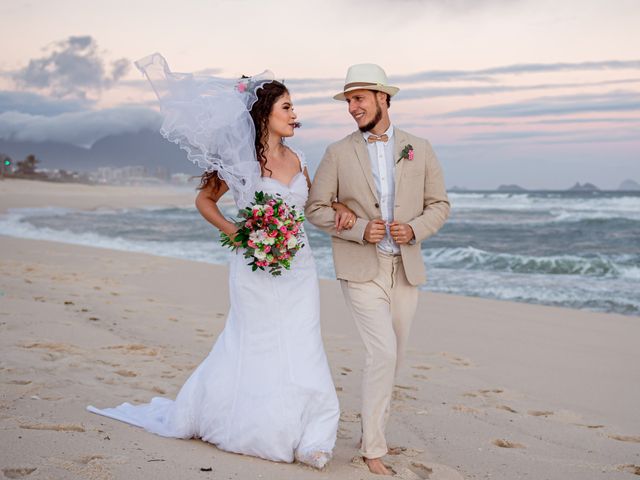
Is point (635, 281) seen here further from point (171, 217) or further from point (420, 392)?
point (171, 217)

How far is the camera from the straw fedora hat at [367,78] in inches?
164

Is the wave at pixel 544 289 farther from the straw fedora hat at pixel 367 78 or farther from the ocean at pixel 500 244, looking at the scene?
the straw fedora hat at pixel 367 78

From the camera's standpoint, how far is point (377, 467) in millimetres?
4012

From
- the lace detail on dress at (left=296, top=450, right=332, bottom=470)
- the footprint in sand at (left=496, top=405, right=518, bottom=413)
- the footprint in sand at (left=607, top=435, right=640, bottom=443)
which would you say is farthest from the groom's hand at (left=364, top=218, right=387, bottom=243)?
the footprint in sand at (left=607, top=435, right=640, bottom=443)

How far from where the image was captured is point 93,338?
22.4ft

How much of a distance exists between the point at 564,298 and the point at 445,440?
7539 millimetres

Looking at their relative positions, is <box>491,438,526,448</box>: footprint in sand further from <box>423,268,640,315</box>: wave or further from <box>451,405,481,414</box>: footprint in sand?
<box>423,268,640,315</box>: wave

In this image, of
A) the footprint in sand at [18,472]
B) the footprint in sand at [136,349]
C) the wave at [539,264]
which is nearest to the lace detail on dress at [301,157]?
the footprint in sand at [18,472]

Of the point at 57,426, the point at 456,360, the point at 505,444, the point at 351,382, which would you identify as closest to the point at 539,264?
the point at 456,360

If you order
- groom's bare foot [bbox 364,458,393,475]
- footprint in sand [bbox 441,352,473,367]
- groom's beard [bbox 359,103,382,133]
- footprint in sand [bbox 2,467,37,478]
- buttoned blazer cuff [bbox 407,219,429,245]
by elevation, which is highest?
groom's beard [bbox 359,103,382,133]

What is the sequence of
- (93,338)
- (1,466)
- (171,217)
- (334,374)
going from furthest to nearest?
(171,217) → (93,338) → (334,374) → (1,466)

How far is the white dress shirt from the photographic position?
4309 mm

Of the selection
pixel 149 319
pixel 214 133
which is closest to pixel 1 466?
pixel 214 133

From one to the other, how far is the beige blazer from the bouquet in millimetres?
261
